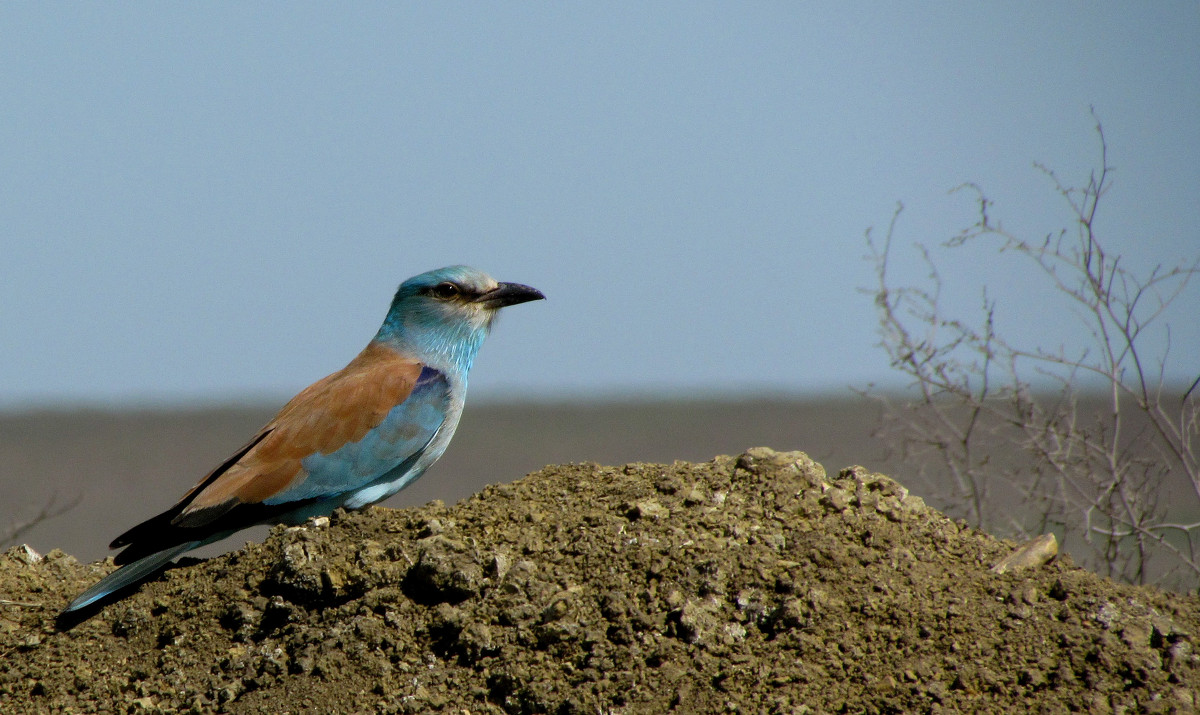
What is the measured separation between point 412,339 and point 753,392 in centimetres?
2780

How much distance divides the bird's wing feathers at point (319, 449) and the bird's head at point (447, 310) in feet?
1.67

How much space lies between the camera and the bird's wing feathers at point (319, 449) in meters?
5.91

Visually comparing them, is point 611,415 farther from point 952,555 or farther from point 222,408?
point 952,555

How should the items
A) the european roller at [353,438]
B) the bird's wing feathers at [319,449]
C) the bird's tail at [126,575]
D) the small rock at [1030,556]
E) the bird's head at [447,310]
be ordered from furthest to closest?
1. the bird's head at [447,310]
2. the bird's wing feathers at [319,449]
3. the european roller at [353,438]
4. the bird's tail at [126,575]
5. the small rock at [1030,556]

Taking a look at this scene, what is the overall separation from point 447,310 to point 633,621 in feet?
10.5

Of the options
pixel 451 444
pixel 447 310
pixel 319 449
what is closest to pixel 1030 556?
pixel 319 449

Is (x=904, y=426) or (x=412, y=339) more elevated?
(x=412, y=339)

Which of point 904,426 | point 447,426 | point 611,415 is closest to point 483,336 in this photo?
point 447,426

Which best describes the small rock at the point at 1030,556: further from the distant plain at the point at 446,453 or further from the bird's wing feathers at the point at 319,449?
the distant plain at the point at 446,453

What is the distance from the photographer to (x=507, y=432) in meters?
28.7

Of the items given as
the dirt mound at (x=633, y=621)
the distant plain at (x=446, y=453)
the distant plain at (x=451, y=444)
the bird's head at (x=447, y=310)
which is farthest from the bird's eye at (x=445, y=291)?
the distant plain at (x=446, y=453)

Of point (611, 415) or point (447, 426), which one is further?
point (611, 415)

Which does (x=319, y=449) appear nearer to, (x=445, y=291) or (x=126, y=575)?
(x=126, y=575)

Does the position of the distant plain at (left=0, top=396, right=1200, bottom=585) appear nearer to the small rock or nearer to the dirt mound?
the small rock
